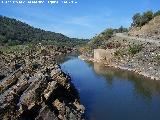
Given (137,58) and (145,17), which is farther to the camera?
(145,17)

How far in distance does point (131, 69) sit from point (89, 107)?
4369cm

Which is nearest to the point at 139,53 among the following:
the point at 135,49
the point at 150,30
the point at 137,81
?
the point at 135,49

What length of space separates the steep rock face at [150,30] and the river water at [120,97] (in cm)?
4152

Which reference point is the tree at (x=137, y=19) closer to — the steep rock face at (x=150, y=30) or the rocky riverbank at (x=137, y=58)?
the steep rock face at (x=150, y=30)

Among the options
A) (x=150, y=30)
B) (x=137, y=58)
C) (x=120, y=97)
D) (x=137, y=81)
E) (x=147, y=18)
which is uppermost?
(x=147, y=18)

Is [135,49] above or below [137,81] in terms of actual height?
above

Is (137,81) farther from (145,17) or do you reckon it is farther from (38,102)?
(145,17)

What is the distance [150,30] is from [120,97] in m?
82.2

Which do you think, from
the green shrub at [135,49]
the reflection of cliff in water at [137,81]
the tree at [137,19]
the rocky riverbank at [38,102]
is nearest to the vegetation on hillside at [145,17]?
the tree at [137,19]

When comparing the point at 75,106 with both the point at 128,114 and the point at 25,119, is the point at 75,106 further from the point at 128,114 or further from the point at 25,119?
the point at 25,119

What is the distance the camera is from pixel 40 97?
46219 mm

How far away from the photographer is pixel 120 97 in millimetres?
60125

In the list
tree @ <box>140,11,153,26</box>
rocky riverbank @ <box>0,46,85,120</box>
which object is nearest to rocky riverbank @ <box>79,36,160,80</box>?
tree @ <box>140,11,153,26</box>

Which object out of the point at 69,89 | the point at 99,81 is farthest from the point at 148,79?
the point at 69,89
